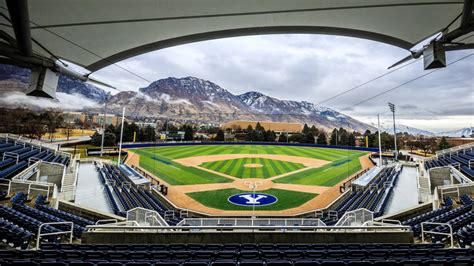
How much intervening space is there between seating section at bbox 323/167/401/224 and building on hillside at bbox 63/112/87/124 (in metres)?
40.8

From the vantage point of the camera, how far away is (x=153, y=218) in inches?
342

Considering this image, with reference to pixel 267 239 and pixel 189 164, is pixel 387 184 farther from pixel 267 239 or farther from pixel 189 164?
pixel 189 164

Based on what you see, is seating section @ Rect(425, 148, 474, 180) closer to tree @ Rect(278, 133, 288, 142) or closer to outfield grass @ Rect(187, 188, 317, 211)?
outfield grass @ Rect(187, 188, 317, 211)

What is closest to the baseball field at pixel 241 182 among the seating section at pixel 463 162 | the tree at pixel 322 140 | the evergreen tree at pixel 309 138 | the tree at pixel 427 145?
the seating section at pixel 463 162

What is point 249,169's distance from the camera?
29.0 meters

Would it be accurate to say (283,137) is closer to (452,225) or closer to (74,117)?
(74,117)

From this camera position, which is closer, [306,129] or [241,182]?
[241,182]

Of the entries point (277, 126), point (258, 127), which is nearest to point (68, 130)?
point (258, 127)

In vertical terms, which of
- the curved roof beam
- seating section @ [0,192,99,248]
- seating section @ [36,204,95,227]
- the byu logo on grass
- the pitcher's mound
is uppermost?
the curved roof beam

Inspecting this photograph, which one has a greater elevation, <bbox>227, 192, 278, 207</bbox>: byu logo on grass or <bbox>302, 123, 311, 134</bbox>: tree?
<bbox>302, 123, 311, 134</bbox>: tree

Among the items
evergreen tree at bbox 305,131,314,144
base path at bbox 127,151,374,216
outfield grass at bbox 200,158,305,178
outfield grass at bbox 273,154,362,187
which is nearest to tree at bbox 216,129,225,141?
outfield grass at bbox 200,158,305,178

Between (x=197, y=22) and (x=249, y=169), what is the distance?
24743 millimetres

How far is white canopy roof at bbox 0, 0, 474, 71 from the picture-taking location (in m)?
4.44

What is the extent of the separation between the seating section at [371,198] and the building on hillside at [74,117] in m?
Result: 40.8
